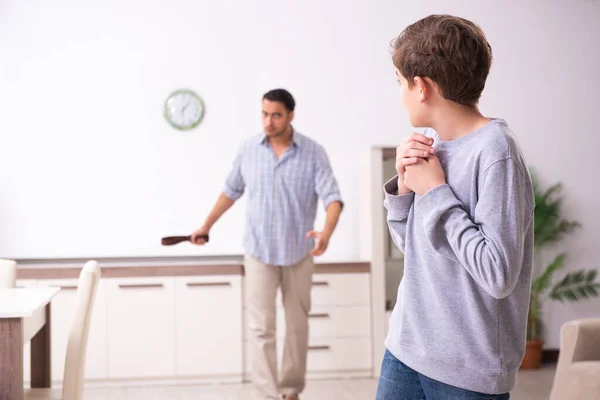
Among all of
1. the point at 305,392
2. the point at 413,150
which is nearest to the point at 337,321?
the point at 305,392

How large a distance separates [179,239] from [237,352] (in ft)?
4.46

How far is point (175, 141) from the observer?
5527mm

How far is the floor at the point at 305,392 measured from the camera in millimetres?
4629

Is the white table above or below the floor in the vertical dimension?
above

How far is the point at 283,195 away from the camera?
4.29 meters

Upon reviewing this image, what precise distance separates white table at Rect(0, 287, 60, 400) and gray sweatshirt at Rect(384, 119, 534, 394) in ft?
3.91

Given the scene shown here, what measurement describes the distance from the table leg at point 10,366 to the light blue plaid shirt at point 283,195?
211cm

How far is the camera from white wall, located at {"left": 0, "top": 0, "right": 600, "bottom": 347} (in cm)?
540

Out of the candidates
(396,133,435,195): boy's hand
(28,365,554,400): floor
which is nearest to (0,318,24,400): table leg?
(396,133,435,195): boy's hand

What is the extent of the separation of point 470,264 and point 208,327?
12.7ft

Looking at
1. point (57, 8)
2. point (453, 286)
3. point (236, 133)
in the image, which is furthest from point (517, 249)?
point (57, 8)

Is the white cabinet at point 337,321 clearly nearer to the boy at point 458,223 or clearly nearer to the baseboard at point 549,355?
the baseboard at point 549,355

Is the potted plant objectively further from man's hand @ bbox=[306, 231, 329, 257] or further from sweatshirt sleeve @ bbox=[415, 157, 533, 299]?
sweatshirt sleeve @ bbox=[415, 157, 533, 299]

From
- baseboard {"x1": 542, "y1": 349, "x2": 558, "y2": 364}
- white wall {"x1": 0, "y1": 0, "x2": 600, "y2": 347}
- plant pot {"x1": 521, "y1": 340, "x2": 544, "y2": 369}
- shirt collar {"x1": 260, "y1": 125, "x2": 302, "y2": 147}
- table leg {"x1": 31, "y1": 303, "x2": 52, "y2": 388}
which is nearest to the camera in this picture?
table leg {"x1": 31, "y1": 303, "x2": 52, "y2": 388}
